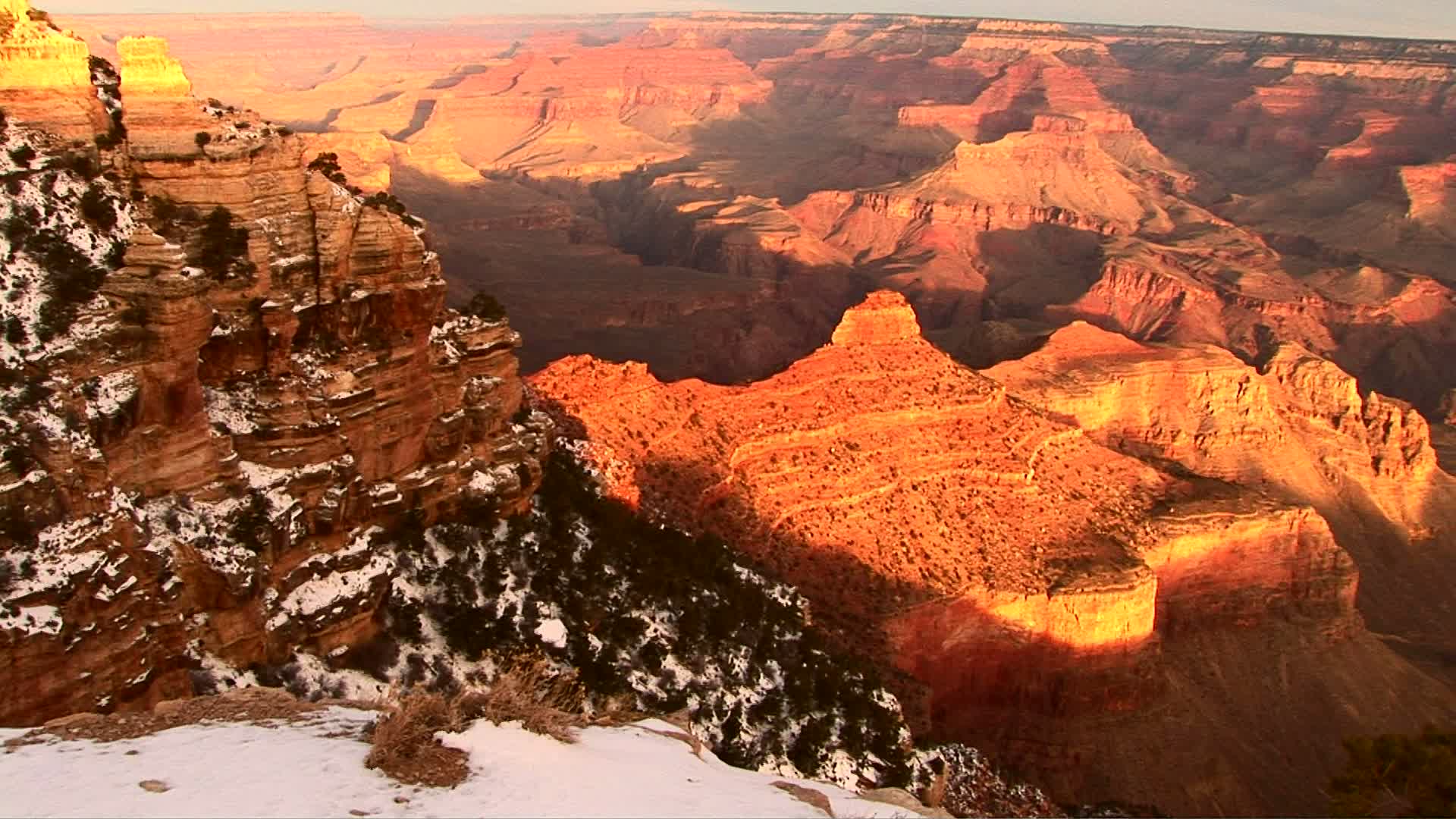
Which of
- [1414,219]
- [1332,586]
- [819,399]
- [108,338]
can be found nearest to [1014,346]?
[1332,586]

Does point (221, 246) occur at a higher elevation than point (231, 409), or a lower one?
higher

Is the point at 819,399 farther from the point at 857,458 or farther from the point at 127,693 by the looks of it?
the point at 127,693

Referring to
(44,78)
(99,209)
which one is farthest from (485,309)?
(44,78)

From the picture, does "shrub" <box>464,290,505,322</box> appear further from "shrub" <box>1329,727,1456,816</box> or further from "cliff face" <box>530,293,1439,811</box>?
"shrub" <box>1329,727,1456,816</box>

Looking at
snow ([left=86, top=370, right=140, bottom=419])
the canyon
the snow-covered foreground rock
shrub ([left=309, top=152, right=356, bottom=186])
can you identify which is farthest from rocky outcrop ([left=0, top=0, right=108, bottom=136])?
the snow-covered foreground rock

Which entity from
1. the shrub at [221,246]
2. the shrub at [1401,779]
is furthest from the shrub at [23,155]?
the shrub at [1401,779]

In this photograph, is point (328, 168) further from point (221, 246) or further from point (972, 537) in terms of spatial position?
point (972, 537)
